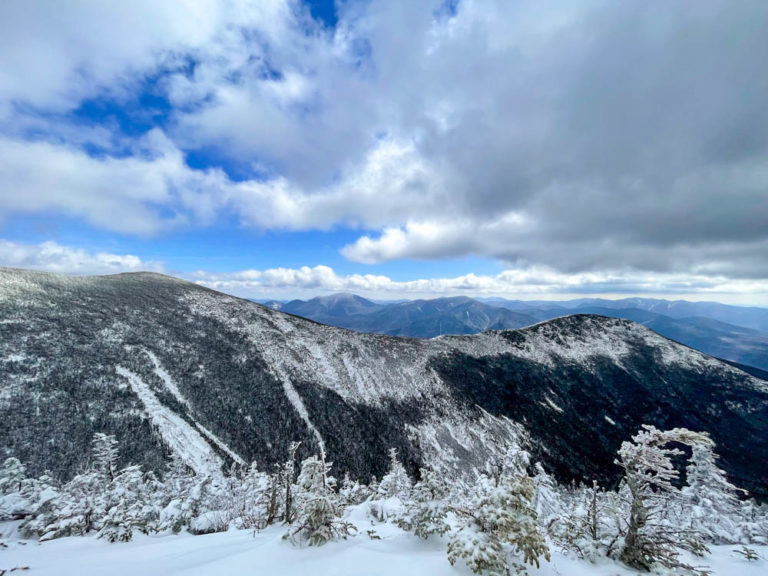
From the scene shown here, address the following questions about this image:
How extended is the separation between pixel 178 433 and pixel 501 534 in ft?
137

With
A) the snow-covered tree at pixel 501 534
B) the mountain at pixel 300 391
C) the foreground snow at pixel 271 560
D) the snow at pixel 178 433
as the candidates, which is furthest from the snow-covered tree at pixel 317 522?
the snow at pixel 178 433

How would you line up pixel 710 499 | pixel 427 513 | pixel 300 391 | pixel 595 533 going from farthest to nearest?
1. pixel 300 391
2. pixel 710 499
3. pixel 427 513
4. pixel 595 533

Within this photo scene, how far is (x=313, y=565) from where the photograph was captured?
5.95m

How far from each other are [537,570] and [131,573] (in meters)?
8.38

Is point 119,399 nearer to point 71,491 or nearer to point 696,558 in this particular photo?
point 71,491

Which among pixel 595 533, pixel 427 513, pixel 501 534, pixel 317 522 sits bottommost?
pixel 595 533

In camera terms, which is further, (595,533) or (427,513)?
(427,513)

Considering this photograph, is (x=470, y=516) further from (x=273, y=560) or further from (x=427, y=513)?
(x=273, y=560)

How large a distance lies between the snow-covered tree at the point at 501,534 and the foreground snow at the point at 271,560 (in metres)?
0.45

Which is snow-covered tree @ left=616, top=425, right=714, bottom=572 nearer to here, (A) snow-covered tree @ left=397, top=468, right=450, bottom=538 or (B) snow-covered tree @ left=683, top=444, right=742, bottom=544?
(A) snow-covered tree @ left=397, top=468, right=450, bottom=538

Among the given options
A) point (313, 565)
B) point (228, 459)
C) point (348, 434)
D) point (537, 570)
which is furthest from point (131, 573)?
point (348, 434)

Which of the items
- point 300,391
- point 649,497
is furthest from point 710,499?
point 300,391

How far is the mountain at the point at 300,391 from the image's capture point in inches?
1283

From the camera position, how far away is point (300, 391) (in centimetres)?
5028
